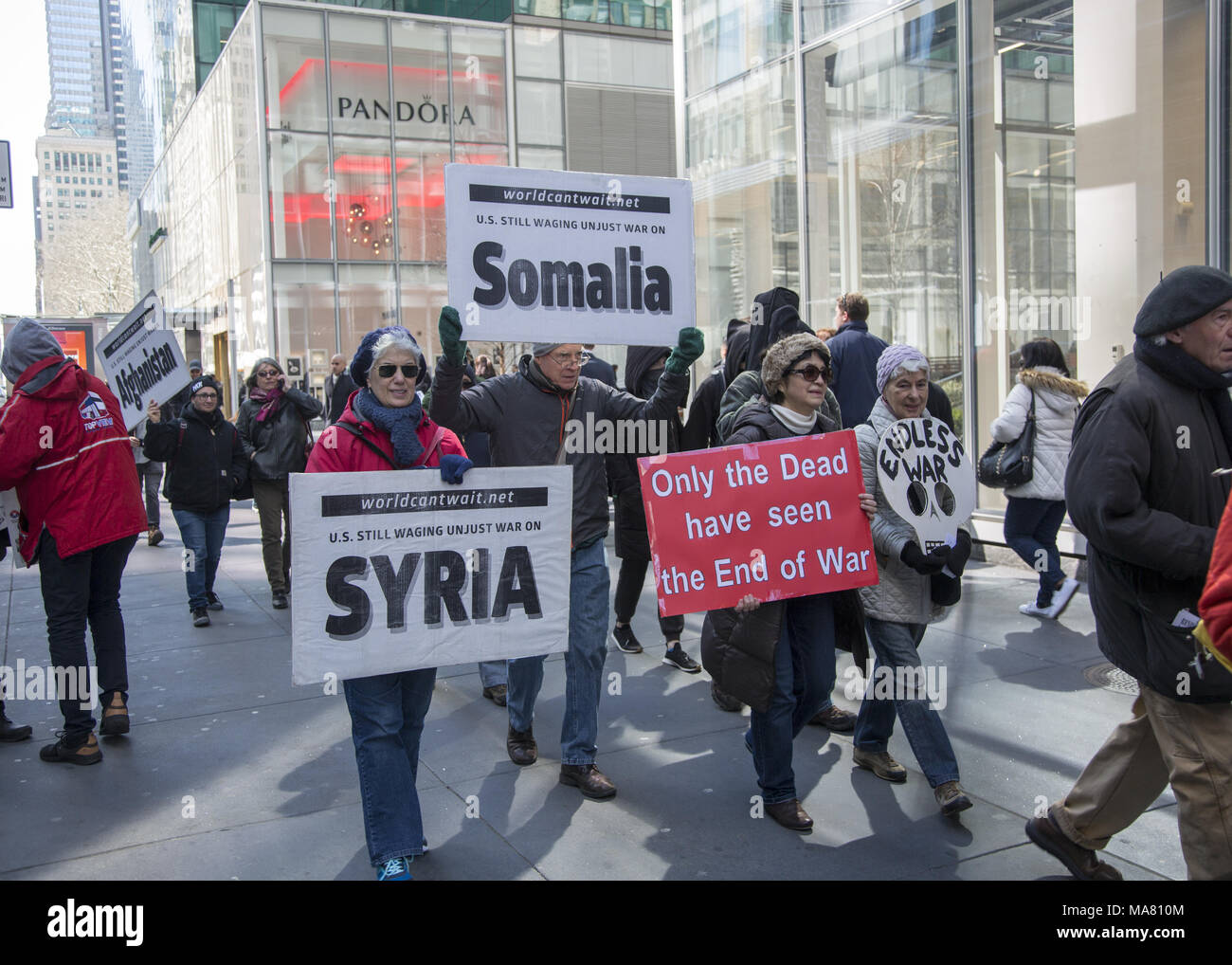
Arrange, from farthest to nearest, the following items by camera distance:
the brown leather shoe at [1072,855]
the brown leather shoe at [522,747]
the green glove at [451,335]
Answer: the brown leather shoe at [522,747], the green glove at [451,335], the brown leather shoe at [1072,855]

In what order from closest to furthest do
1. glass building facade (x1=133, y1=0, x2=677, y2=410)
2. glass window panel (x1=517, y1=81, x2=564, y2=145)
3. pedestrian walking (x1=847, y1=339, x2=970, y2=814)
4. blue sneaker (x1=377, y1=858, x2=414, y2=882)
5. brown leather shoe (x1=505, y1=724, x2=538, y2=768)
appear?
blue sneaker (x1=377, y1=858, x2=414, y2=882) < pedestrian walking (x1=847, y1=339, x2=970, y2=814) < brown leather shoe (x1=505, y1=724, x2=538, y2=768) < glass building facade (x1=133, y1=0, x2=677, y2=410) < glass window panel (x1=517, y1=81, x2=564, y2=145)

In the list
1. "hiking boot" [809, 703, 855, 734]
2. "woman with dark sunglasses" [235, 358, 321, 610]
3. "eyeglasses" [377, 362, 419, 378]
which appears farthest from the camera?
"woman with dark sunglasses" [235, 358, 321, 610]

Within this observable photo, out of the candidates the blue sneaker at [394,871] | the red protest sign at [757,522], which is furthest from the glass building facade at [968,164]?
the blue sneaker at [394,871]

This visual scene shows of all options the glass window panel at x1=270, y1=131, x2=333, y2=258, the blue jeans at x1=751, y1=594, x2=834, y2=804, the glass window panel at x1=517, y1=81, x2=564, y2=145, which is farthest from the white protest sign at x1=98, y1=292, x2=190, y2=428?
the glass window panel at x1=517, y1=81, x2=564, y2=145

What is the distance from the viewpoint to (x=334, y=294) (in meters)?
26.6

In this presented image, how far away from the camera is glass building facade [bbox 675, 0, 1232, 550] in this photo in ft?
28.2

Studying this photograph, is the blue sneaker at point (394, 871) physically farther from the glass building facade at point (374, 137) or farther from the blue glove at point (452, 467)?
the glass building facade at point (374, 137)

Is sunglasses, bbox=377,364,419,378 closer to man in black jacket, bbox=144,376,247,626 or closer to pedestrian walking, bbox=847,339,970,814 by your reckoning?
pedestrian walking, bbox=847,339,970,814

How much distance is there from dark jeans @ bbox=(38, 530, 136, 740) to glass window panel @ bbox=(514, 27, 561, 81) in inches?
993

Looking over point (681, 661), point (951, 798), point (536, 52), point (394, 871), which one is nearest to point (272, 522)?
point (681, 661)

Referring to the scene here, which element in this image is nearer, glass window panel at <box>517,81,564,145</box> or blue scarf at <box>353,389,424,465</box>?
blue scarf at <box>353,389,424,465</box>

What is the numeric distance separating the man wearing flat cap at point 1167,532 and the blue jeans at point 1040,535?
14.1ft

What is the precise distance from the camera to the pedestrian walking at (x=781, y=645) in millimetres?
4207
